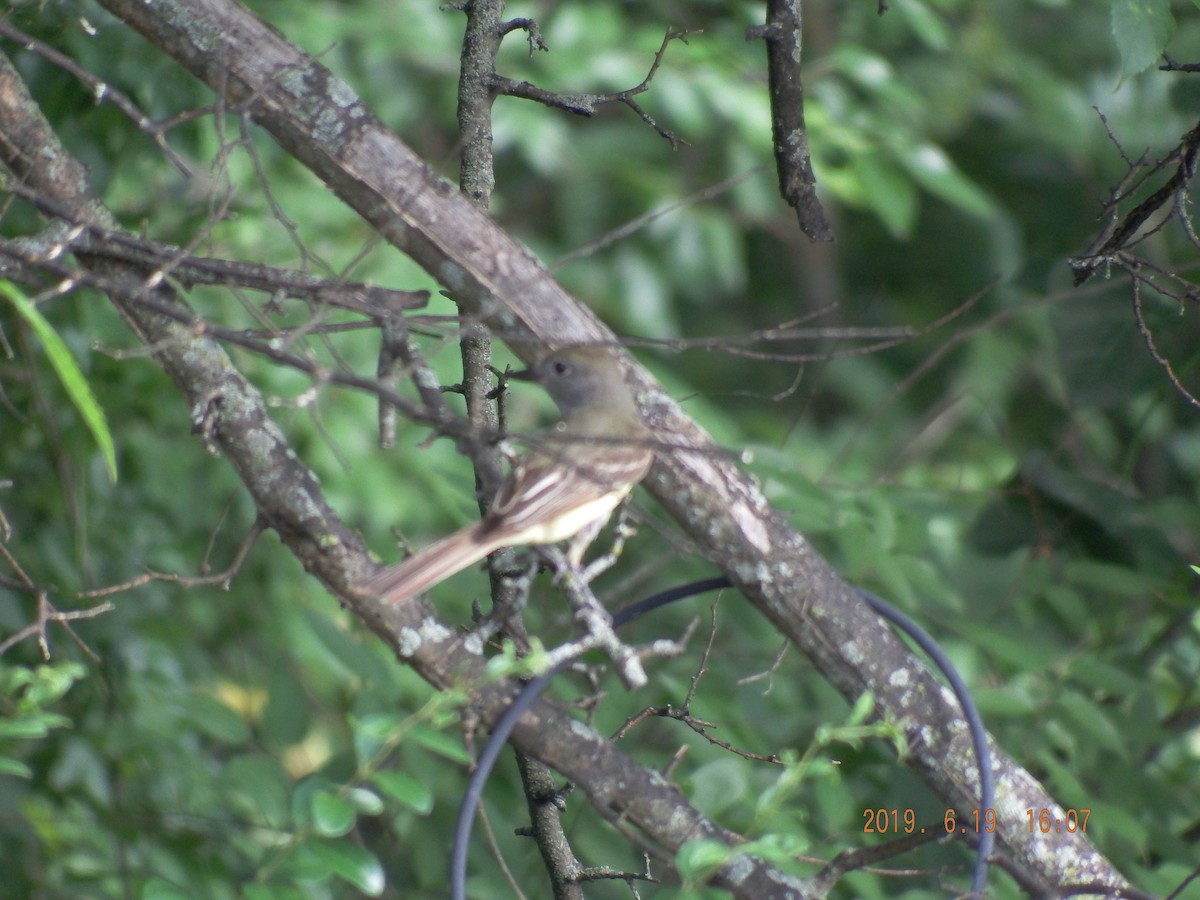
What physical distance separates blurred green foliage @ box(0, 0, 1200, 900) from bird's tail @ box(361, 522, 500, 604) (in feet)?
0.91

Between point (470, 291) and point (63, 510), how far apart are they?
2.26 metres

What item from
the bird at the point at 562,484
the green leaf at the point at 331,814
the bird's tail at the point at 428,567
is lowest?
the green leaf at the point at 331,814

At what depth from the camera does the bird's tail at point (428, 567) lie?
2.06 m

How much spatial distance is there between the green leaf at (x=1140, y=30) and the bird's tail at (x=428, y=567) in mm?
1548

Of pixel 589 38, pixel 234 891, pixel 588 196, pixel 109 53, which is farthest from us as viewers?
pixel 588 196

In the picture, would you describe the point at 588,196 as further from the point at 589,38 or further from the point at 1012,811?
the point at 1012,811

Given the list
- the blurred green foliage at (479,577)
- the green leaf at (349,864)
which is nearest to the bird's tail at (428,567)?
the blurred green foliage at (479,577)

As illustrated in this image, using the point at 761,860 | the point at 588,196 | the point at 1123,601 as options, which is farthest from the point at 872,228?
the point at 761,860

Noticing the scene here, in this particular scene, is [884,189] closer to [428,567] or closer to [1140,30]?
[1140,30]

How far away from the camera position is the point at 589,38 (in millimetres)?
5301

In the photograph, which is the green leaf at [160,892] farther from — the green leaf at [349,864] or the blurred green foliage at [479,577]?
the green leaf at [349,864]

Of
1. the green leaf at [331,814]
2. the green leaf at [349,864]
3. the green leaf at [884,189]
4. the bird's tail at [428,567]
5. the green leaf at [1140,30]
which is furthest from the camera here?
the green leaf at [884,189]

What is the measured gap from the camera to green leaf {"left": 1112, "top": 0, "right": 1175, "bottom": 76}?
2.34 metres

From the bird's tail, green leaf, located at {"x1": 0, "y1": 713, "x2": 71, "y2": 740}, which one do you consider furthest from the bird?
green leaf, located at {"x1": 0, "y1": 713, "x2": 71, "y2": 740}
